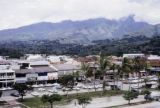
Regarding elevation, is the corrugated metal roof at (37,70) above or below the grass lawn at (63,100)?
above

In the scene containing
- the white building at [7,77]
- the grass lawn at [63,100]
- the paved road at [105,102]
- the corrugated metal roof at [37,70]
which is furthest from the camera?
the corrugated metal roof at [37,70]

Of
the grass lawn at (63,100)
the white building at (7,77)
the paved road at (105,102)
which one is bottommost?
the paved road at (105,102)

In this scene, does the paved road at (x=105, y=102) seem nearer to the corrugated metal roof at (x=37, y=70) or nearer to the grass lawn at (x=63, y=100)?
the grass lawn at (x=63, y=100)

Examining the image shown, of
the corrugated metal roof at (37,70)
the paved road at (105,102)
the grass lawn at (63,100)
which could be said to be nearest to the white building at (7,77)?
the corrugated metal roof at (37,70)

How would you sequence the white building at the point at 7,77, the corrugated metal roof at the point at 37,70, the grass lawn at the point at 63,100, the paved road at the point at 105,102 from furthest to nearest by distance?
the corrugated metal roof at the point at 37,70
the white building at the point at 7,77
the grass lawn at the point at 63,100
the paved road at the point at 105,102

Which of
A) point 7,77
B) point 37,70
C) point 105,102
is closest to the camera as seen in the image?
point 105,102

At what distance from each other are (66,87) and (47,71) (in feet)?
36.1

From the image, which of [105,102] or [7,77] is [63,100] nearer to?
[105,102]

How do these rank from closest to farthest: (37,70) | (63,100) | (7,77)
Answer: (63,100)
(7,77)
(37,70)

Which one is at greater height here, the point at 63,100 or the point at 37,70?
the point at 37,70

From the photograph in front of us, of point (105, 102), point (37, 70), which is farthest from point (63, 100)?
point (37, 70)

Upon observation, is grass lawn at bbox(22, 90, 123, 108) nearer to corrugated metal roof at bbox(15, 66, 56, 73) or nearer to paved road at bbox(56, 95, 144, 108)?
paved road at bbox(56, 95, 144, 108)

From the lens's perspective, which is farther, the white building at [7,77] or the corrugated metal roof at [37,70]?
the corrugated metal roof at [37,70]

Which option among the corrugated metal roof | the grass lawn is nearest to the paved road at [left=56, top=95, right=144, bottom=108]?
the grass lawn
